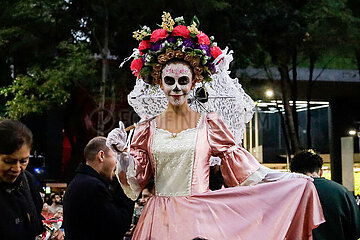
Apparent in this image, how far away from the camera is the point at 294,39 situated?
1232 centimetres

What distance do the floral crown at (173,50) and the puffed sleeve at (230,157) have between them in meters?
0.38

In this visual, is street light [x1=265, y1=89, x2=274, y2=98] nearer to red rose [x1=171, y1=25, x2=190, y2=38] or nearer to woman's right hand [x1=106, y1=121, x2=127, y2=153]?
red rose [x1=171, y1=25, x2=190, y2=38]

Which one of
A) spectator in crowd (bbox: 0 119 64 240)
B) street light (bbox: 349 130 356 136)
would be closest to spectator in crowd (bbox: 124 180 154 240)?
spectator in crowd (bbox: 0 119 64 240)

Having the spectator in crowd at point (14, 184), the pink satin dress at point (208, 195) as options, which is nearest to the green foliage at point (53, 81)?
the pink satin dress at point (208, 195)

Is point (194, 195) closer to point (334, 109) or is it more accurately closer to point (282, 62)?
point (282, 62)

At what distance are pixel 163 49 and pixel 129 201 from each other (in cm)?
102

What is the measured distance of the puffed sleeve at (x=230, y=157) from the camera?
3.26 meters

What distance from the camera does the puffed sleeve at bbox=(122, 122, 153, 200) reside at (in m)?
3.26

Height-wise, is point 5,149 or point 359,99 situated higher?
point 359,99

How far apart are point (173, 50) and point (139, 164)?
2.55 feet

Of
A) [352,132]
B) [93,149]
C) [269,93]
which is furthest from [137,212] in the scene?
[352,132]

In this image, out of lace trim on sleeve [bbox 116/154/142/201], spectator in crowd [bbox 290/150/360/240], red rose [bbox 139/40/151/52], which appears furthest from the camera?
spectator in crowd [bbox 290/150/360/240]

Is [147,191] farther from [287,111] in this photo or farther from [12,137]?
[287,111]

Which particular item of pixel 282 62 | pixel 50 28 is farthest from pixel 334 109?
Result: pixel 50 28
